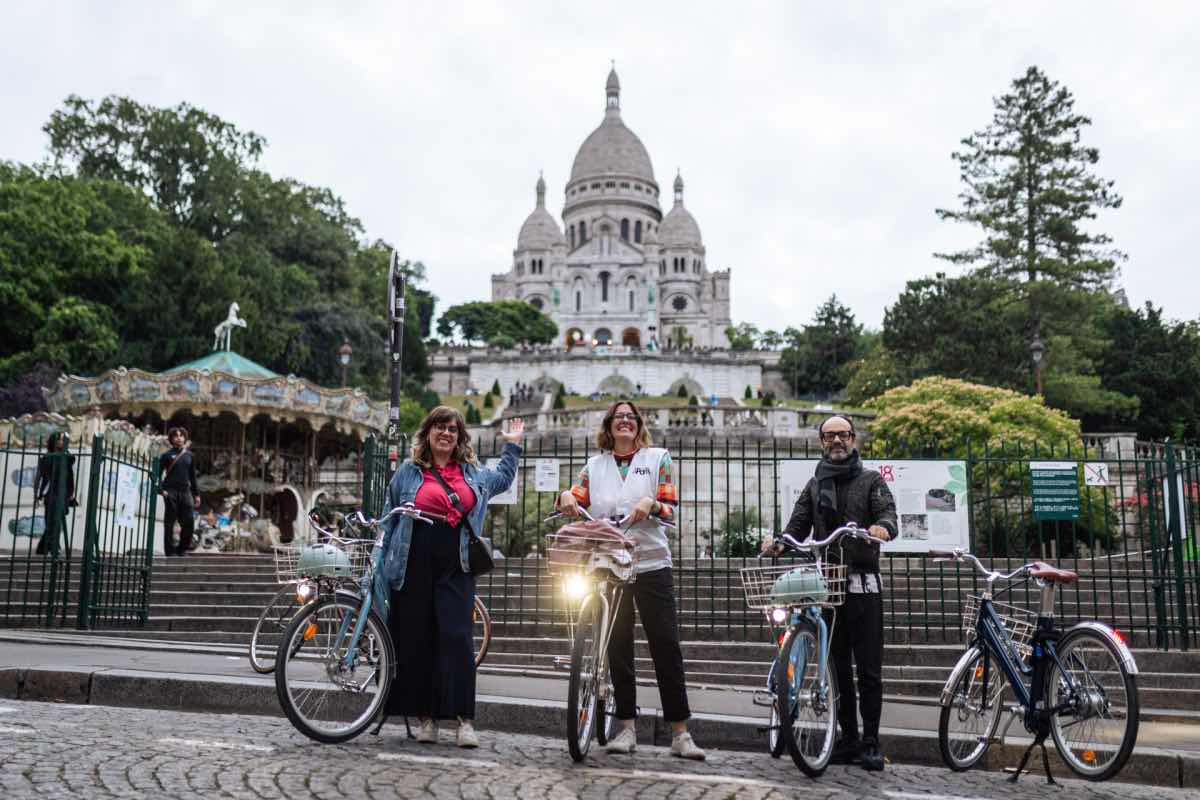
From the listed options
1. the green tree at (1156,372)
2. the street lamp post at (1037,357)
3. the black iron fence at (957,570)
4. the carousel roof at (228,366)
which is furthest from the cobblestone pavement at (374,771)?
the green tree at (1156,372)

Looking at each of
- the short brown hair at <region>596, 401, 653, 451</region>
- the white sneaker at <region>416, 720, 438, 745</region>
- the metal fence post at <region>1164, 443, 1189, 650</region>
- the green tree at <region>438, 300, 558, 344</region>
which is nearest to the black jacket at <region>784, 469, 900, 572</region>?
the short brown hair at <region>596, 401, 653, 451</region>


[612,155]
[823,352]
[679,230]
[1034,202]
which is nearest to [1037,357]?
[1034,202]

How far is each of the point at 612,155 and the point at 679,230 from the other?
40.2 feet

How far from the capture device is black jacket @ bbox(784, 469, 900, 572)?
18.8 feet

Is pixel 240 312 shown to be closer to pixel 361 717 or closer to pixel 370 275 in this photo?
pixel 370 275

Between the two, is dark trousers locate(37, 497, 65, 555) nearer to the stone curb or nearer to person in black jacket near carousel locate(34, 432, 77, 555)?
person in black jacket near carousel locate(34, 432, 77, 555)

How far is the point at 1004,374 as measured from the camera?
36.8m

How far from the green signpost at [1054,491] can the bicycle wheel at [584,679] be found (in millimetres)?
5876

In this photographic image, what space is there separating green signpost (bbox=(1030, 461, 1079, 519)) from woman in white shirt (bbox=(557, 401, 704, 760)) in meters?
5.39

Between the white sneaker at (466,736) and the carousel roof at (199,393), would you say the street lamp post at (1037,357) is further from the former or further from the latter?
the white sneaker at (466,736)

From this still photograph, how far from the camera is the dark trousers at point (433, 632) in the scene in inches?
208

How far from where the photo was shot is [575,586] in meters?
5.45

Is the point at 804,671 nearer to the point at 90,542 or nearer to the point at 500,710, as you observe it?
the point at 500,710

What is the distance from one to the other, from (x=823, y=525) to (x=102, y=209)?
3622 centimetres
